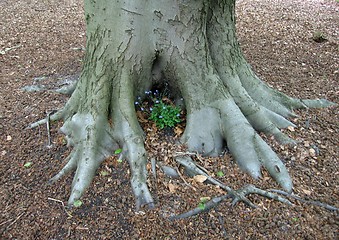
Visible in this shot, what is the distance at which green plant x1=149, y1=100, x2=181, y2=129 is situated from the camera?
3105mm

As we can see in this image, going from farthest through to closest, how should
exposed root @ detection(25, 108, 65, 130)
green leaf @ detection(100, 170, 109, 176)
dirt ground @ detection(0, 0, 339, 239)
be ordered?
exposed root @ detection(25, 108, 65, 130) → green leaf @ detection(100, 170, 109, 176) → dirt ground @ detection(0, 0, 339, 239)

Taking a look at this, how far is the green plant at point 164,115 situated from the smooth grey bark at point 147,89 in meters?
0.13

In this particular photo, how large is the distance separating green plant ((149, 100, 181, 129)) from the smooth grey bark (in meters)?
0.13

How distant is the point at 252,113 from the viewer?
3.26 meters

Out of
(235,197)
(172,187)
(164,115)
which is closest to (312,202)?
(235,197)

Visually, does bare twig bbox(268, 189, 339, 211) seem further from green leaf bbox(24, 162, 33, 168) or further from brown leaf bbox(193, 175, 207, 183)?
green leaf bbox(24, 162, 33, 168)

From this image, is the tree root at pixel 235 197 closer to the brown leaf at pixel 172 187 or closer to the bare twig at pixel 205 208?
the bare twig at pixel 205 208

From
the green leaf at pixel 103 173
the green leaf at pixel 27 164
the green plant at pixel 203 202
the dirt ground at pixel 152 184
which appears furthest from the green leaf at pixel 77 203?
the green plant at pixel 203 202

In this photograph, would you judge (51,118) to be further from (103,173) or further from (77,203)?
(77,203)

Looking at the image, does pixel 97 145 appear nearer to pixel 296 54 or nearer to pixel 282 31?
pixel 296 54

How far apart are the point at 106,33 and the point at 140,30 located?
0.96ft

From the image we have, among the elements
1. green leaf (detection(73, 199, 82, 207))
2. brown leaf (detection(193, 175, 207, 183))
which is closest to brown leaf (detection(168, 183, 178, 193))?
brown leaf (detection(193, 175, 207, 183))

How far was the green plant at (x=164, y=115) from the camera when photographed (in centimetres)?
311

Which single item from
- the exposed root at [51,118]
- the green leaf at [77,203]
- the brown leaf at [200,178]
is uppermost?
the brown leaf at [200,178]
